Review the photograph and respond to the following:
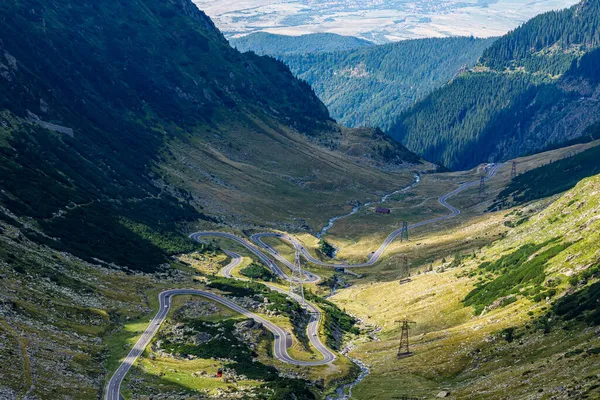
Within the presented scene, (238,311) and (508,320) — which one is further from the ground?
(238,311)

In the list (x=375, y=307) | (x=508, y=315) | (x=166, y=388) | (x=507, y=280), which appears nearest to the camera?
(x=166, y=388)

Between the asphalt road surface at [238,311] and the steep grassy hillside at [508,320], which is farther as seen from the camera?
the asphalt road surface at [238,311]

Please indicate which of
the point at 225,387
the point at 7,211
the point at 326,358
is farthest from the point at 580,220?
the point at 7,211

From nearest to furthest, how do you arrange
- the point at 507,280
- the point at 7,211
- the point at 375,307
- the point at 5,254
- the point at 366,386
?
the point at 366,386 → the point at 5,254 → the point at 507,280 → the point at 7,211 → the point at 375,307

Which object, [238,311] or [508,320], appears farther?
[238,311]

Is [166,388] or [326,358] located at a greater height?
[326,358]

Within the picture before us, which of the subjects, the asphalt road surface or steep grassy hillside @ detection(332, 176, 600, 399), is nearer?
steep grassy hillside @ detection(332, 176, 600, 399)

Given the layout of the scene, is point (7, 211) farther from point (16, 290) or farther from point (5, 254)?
point (16, 290)

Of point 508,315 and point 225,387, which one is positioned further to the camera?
point 508,315
